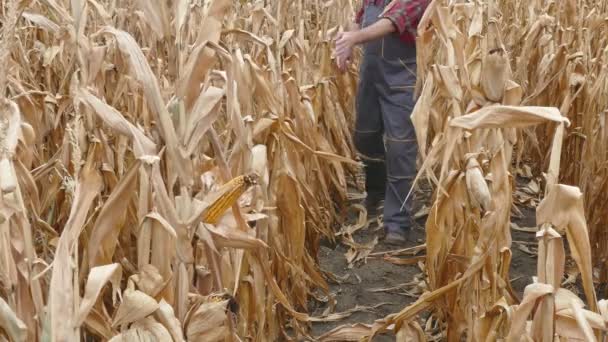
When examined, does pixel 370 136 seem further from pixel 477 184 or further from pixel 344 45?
pixel 477 184

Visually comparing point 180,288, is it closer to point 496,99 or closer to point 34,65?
point 496,99

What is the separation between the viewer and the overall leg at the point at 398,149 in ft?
11.7

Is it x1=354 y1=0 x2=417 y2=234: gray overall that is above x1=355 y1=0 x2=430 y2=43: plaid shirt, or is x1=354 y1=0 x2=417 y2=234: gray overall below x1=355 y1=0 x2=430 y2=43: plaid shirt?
below

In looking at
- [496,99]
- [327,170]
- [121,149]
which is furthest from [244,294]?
[327,170]

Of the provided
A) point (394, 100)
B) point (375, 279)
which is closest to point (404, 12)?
point (394, 100)

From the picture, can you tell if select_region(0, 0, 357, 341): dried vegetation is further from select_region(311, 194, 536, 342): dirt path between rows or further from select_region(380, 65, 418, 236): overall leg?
select_region(380, 65, 418, 236): overall leg

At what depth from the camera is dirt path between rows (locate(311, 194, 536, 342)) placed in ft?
9.73

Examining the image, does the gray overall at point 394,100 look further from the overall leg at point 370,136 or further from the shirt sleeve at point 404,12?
the shirt sleeve at point 404,12

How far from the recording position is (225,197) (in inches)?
56.7

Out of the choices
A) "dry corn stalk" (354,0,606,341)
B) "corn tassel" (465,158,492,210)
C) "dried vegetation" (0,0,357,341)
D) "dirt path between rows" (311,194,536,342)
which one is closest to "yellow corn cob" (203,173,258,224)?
"dried vegetation" (0,0,357,341)

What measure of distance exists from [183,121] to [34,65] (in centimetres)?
177

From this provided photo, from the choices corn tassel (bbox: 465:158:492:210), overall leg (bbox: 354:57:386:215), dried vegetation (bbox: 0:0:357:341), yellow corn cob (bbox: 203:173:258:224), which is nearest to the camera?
dried vegetation (bbox: 0:0:357:341)

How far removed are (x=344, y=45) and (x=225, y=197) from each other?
82.3 inches

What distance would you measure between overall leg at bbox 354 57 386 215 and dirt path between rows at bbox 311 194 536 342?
0.33m
